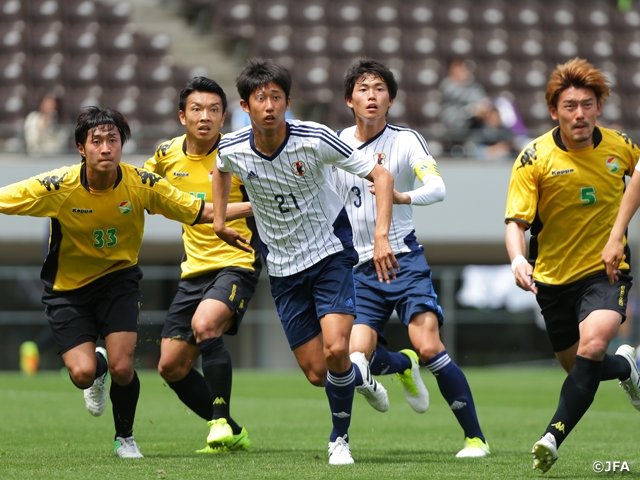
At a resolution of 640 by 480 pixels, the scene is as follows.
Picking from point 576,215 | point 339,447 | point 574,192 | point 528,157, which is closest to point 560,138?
point 528,157

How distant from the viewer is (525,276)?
16.7 ft

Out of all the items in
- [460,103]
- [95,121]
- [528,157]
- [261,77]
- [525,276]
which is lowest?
[525,276]

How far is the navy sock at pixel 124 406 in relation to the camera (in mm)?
6230

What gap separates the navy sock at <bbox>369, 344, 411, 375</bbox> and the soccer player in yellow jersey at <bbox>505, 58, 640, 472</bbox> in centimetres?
133

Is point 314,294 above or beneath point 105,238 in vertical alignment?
beneath

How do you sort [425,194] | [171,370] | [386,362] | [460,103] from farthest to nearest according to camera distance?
[460,103], [386,362], [171,370], [425,194]

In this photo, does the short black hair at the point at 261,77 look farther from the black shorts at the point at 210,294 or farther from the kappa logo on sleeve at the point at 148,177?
the black shorts at the point at 210,294

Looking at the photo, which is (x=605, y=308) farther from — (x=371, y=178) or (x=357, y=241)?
(x=357, y=241)

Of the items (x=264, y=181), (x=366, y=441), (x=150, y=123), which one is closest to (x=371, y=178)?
(x=264, y=181)

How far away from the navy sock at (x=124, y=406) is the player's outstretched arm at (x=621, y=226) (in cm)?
294

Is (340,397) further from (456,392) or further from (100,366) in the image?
(100,366)

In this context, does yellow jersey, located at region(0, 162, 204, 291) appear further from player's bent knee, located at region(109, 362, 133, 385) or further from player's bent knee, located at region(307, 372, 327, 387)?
player's bent knee, located at region(307, 372, 327, 387)

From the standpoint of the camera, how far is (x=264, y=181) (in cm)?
575

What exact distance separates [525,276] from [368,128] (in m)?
1.90
